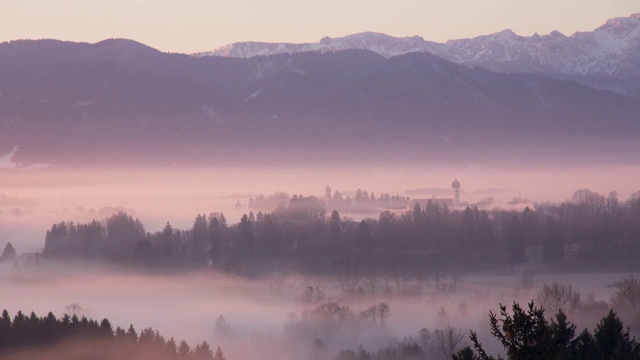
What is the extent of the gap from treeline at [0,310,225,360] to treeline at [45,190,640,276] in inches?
2417

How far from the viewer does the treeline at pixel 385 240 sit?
461 feet

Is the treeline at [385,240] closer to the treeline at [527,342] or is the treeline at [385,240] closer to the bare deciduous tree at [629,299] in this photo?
the bare deciduous tree at [629,299]

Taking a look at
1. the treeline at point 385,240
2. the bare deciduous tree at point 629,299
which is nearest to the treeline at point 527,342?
the bare deciduous tree at point 629,299

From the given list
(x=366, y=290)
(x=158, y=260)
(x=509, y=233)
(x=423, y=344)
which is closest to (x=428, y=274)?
(x=366, y=290)

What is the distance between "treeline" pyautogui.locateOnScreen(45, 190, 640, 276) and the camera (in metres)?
140

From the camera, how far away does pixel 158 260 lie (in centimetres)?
14925

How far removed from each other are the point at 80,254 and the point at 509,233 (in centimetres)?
5118

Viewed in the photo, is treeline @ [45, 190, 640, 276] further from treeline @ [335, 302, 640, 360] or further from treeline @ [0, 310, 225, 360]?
treeline @ [0, 310, 225, 360]

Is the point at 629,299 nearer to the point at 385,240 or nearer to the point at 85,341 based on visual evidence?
the point at 85,341

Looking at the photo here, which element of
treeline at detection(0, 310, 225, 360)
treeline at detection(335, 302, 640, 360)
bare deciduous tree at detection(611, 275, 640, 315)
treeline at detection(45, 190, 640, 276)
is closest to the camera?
treeline at detection(335, 302, 640, 360)

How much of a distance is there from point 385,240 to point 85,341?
85.4 meters

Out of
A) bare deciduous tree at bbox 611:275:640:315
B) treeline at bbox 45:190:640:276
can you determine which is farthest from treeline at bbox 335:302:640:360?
treeline at bbox 45:190:640:276

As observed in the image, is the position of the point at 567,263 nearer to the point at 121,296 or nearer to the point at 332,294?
the point at 332,294

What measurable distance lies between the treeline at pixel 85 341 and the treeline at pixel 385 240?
6139 cm
